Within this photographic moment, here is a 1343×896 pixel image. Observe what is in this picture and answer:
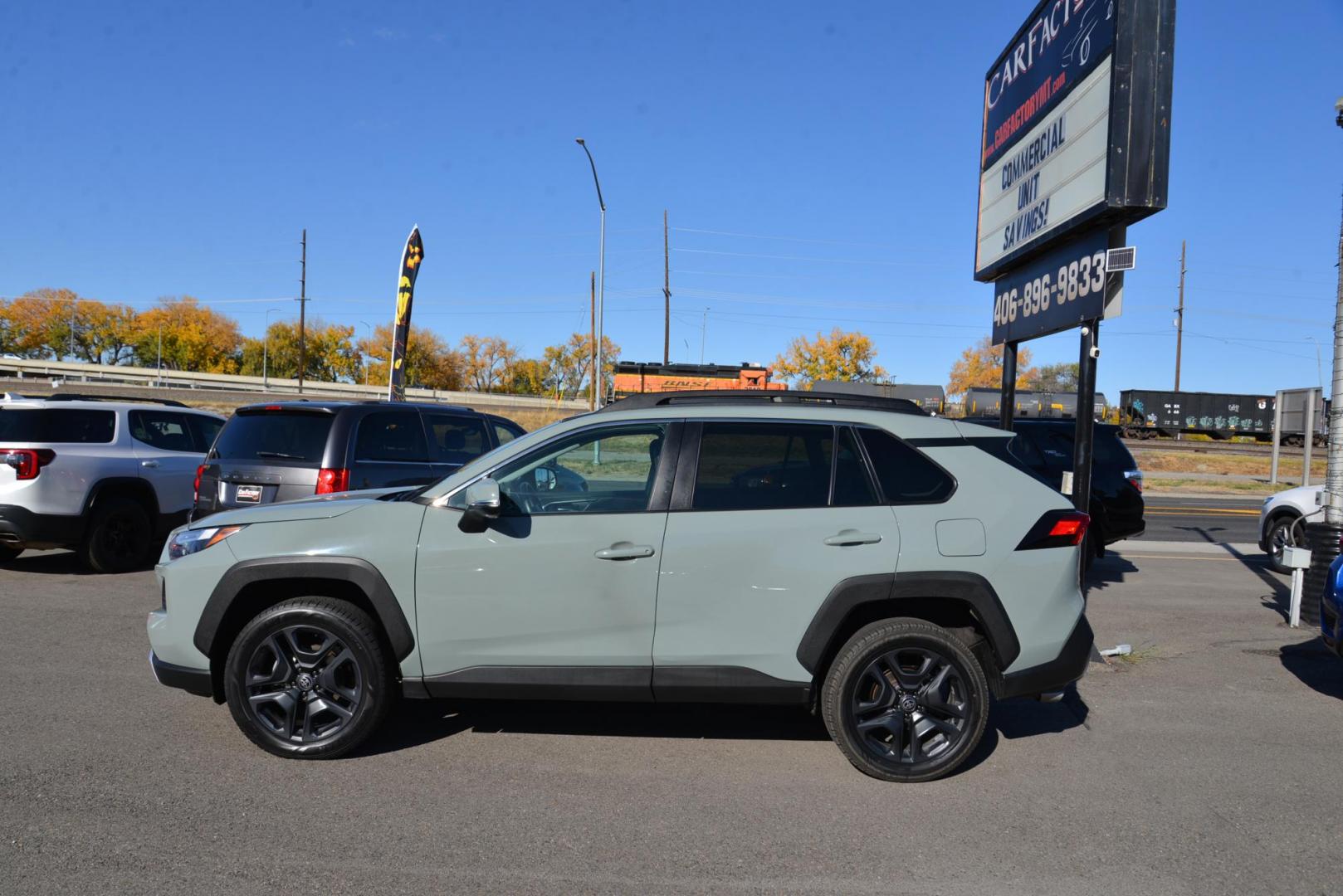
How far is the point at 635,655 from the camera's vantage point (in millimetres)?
4363

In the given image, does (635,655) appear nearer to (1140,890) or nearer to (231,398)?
(1140,890)

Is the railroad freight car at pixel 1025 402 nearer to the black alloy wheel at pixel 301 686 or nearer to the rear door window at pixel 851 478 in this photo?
the rear door window at pixel 851 478

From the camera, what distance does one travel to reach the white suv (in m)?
8.61

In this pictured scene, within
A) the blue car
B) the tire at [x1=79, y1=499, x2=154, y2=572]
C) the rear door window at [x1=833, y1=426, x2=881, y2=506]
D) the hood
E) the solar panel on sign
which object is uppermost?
the solar panel on sign

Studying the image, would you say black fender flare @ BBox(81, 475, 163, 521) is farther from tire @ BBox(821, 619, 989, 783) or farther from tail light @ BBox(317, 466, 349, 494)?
tire @ BBox(821, 619, 989, 783)

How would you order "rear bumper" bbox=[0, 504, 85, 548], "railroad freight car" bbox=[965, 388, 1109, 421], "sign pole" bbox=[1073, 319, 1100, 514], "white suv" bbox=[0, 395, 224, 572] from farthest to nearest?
"railroad freight car" bbox=[965, 388, 1109, 421] < "white suv" bbox=[0, 395, 224, 572] < "rear bumper" bbox=[0, 504, 85, 548] < "sign pole" bbox=[1073, 319, 1100, 514]

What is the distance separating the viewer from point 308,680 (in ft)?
14.7

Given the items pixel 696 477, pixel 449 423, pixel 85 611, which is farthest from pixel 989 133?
pixel 85 611

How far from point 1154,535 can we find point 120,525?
14755 mm

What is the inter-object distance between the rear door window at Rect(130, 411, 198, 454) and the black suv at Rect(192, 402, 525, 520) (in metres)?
2.42

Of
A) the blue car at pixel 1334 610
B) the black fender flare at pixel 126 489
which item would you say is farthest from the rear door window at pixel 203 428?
the blue car at pixel 1334 610

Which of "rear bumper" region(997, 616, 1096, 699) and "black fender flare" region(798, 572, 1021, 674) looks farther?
"rear bumper" region(997, 616, 1096, 699)

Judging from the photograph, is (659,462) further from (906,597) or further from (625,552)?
(906,597)

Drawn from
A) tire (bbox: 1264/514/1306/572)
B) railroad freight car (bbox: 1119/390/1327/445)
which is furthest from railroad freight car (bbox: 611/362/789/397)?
tire (bbox: 1264/514/1306/572)
